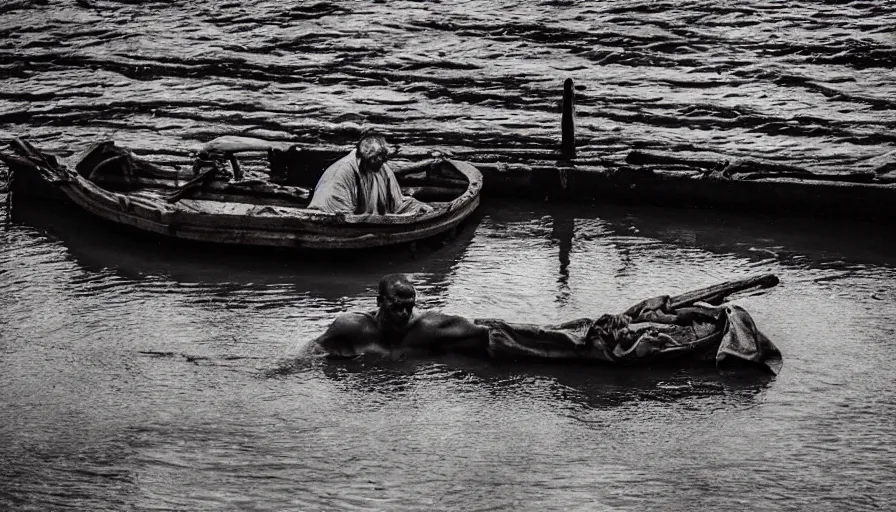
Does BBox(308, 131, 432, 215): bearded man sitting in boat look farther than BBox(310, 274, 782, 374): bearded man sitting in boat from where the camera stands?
Yes

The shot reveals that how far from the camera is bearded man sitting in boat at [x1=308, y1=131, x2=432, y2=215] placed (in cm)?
1342

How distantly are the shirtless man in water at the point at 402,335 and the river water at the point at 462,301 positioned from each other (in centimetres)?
22

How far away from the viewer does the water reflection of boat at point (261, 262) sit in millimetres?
13172

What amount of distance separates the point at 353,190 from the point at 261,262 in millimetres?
1266

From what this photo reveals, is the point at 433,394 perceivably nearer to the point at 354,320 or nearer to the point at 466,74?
the point at 354,320

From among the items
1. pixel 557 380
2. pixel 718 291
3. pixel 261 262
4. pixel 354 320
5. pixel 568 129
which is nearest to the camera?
pixel 557 380

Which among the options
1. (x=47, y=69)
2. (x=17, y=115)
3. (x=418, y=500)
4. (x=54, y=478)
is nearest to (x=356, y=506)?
(x=418, y=500)

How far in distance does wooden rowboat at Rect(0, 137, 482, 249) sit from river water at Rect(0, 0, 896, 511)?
38 centimetres

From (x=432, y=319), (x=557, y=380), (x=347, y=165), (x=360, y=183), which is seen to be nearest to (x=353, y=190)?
(x=360, y=183)

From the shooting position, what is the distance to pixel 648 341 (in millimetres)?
10617

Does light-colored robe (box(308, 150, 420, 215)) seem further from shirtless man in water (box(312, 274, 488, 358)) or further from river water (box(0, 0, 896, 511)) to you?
shirtless man in water (box(312, 274, 488, 358))

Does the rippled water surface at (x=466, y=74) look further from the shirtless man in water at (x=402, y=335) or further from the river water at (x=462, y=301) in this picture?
the shirtless man in water at (x=402, y=335)

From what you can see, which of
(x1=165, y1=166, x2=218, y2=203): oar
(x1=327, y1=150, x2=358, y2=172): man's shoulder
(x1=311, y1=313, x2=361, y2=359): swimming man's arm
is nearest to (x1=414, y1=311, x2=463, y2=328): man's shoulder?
(x1=311, y1=313, x2=361, y2=359): swimming man's arm

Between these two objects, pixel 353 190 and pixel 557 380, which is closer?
pixel 557 380
